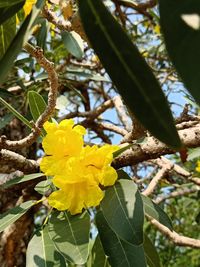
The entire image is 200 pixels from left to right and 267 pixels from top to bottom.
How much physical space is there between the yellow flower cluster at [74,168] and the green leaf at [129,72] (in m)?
0.57

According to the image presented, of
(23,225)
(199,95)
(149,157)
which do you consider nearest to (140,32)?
(23,225)

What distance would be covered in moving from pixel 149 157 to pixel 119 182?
131mm

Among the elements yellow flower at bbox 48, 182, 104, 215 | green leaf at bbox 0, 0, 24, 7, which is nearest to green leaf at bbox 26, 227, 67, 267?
yellow flower at bbox 48, 182, 104, 215

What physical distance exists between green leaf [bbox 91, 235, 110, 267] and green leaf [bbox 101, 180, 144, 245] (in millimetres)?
211

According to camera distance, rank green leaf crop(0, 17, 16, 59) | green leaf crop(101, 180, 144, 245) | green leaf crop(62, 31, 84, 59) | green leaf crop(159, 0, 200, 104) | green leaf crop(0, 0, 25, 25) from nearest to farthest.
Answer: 1. green leaf crop(159, 0, 200, 104)
2. green leaf crop(0, 0, 25, 25)
3. green leaf crop(0, 17, 16, 59)
4. green leaf crop(101, 180, 144, 245)
5. green leaf crop(62, 31, 84, 59)

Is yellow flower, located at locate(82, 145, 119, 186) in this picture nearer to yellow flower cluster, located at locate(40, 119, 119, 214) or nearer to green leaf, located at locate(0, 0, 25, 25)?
yellow flower cluster, located at locate(40, 119, 119, 214)

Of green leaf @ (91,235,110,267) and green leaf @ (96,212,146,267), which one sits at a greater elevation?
green leaf @ (96,212,146,267)

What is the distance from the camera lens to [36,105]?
3.82 feet

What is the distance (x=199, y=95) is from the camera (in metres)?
0.34

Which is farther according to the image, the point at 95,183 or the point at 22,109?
the point at 22,109

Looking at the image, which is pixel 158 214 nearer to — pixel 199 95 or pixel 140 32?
pixel 199 95

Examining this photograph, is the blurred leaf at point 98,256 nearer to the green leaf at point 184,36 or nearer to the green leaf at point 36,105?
the green leaf at point 36,105

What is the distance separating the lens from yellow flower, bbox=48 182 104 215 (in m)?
0.93

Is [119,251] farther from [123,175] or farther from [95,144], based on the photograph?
[95,144]
